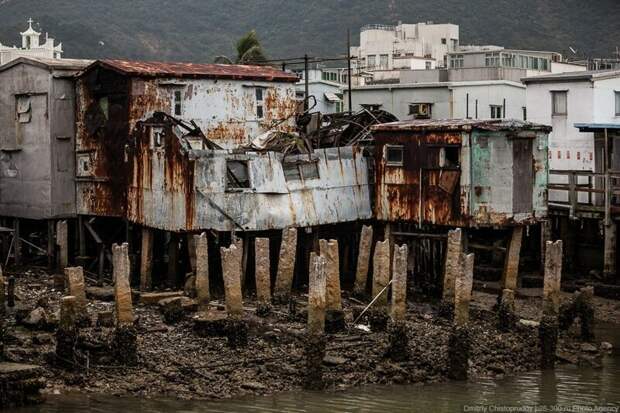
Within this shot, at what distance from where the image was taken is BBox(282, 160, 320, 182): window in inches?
1379

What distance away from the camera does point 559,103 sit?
42031 millimetres

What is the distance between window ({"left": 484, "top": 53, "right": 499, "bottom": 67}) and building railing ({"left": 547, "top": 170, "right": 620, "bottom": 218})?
13.2 metres

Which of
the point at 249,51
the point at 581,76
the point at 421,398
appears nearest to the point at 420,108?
the point at 581,76

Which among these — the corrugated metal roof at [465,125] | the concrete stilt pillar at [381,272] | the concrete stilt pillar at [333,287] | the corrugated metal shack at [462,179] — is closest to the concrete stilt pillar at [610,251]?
the corrugated metal shack at [462,179]

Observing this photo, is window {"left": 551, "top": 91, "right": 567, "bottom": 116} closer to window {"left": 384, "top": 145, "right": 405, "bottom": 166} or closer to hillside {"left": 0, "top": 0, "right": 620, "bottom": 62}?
window {"left": 384, "top": 145, "right": 405, "bottom": 166}

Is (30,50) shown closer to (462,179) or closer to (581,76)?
(581,76)

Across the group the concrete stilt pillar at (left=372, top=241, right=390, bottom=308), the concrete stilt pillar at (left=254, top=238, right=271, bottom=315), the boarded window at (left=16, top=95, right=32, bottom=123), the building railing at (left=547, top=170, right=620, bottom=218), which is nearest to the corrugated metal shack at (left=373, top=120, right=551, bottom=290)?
the building railing at (left=547, top=170, right=620, bottom=218)

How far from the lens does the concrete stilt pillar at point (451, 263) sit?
30.7m

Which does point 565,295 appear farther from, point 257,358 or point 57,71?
point 57,71

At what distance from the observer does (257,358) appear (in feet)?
85.8

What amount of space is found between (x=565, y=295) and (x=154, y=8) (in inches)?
3860

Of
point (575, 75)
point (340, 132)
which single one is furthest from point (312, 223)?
point (575, 75)

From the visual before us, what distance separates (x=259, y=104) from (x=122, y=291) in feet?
47.4

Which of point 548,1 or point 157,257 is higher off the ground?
point 548,1
